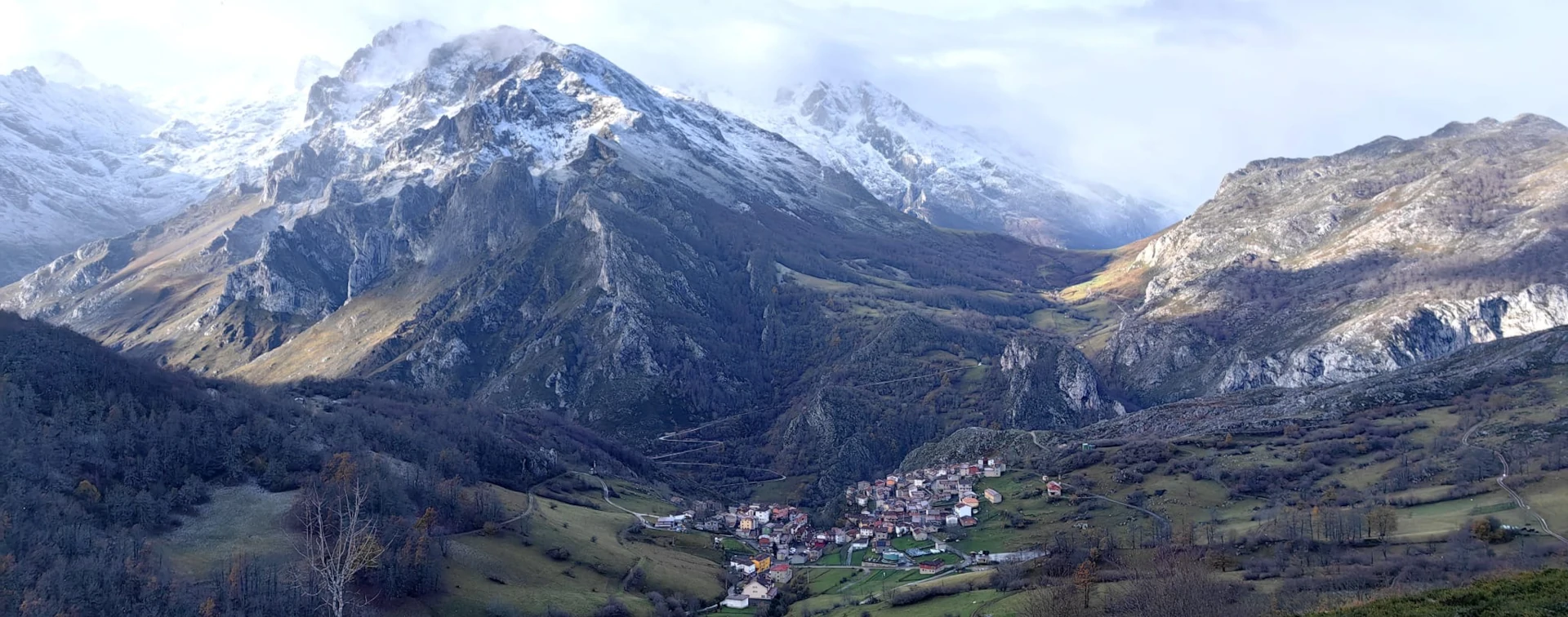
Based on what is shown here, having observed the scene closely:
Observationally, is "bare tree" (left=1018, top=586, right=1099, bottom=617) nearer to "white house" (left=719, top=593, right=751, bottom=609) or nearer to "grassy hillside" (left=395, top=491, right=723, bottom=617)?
"white house" (left=719, top=593, right=751, bottom=609)

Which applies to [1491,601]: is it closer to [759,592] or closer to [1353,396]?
[759,592]

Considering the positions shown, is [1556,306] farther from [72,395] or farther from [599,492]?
[72,395]

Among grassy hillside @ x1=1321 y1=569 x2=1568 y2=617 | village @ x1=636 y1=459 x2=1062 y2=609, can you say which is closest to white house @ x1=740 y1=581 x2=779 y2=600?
village @ x1=636 y1=459 x2=1062 y2=609

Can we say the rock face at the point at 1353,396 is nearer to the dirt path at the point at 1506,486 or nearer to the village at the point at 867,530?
the dirt path at the point at 1506,486

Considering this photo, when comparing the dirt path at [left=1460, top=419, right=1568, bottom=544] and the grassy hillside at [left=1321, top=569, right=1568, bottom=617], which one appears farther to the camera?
the dirt path at [left=1460, top=419, right=1568, bottom=544]

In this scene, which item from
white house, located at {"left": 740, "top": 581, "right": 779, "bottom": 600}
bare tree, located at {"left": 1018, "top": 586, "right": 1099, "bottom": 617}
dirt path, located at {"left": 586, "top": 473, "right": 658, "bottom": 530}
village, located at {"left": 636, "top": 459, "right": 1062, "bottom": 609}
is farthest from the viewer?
dirt path, located at {"left": 586, "top": 473, "right": 658, "bottom": 530}

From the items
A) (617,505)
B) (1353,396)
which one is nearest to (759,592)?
(617,505)

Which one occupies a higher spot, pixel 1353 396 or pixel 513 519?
pixel 1353 396
